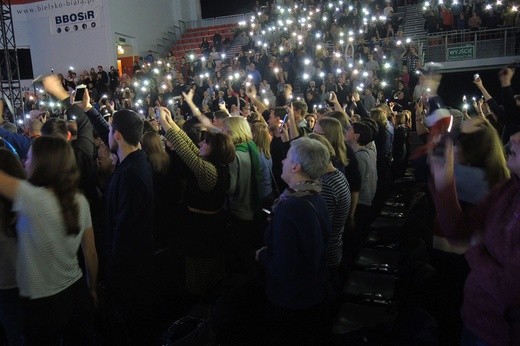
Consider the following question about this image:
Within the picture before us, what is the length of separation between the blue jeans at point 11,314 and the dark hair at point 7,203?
14.6 inches

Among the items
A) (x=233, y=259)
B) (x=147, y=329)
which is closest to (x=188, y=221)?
(x=233, y=259)

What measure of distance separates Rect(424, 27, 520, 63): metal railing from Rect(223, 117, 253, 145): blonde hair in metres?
12.1

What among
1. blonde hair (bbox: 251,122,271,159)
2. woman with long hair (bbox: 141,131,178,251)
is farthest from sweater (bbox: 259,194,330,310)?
blonde hair (bbox: 251,122,271,159)

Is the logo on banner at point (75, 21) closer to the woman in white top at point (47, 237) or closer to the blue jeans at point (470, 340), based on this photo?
the woman in white top at point (47, 237)

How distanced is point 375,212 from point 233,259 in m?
2.66

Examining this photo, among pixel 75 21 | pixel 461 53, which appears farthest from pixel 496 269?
pixel 75 21

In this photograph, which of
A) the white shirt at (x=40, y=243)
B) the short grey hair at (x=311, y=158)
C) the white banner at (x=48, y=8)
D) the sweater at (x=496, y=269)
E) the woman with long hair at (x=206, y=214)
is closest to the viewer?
the sweater at (x=496, y=269)

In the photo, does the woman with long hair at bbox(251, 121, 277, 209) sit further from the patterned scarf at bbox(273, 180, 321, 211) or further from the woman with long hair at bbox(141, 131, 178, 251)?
the patterned scarf at bbox(273, 180, 321, 211)

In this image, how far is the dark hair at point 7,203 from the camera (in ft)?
7.91

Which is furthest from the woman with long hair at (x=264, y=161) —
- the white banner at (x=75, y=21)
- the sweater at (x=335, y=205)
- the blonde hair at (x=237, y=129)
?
the white banner at (x=75, y=21)

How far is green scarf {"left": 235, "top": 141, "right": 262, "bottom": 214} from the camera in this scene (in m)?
4.27

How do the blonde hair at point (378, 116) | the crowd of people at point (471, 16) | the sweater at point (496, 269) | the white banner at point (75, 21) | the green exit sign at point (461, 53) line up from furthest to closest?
1. the white banner at point (75, 21)
2. the green exit sign at point (461, 53)
3. the crowd of people at point (471, 16)
4. the blonde hair at point (378, 116)
5. the sweater at point (496, 269)

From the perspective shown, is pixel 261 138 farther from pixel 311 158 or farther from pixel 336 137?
pixel 311 158

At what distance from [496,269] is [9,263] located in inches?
97.2
